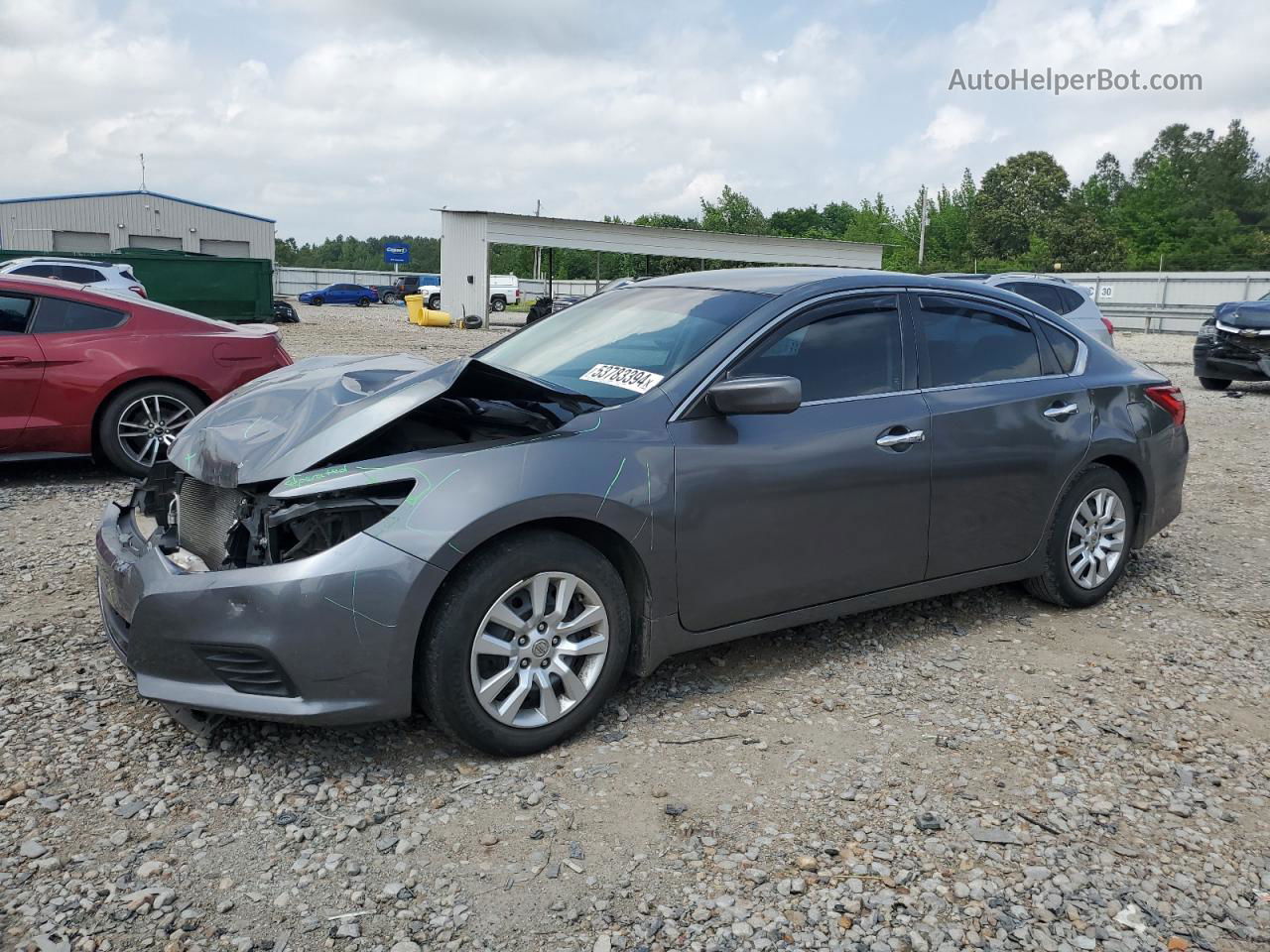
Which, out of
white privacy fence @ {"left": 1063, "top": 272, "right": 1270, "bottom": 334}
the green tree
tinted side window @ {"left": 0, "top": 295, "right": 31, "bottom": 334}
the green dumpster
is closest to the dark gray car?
tinted side window @ {"left": 0, "top": 295, "right": 31, "bottom": 334}

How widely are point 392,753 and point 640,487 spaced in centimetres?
118

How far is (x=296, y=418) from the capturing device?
349 centimetres

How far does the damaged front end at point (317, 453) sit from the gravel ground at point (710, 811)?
0.69 metres

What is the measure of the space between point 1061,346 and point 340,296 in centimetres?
5509

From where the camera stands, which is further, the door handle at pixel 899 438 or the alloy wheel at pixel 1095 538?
the alloy wheel at pixel 1095 538

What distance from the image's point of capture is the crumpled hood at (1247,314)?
1452cm

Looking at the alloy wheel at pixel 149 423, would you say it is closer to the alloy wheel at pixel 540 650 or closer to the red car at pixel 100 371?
the red car at pixel 100 371

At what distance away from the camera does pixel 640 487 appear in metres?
3.43

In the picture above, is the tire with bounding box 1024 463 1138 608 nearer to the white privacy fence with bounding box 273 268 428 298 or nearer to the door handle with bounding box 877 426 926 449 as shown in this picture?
the door handle with bounding box 877 426 926 449

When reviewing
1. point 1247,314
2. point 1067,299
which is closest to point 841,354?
point 1067,299

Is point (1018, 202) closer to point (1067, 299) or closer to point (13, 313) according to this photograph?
point (1067, 299)

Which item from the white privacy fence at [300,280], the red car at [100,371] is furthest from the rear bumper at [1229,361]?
the white privacy fence at [300,280]

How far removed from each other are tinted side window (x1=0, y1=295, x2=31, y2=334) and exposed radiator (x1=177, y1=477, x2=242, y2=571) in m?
4.31

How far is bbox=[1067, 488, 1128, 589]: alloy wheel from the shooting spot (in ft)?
15.8
